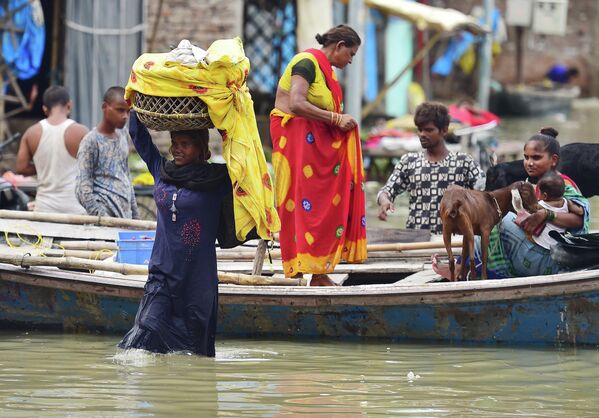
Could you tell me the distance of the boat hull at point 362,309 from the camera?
6984mm

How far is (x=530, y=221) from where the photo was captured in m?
7.04

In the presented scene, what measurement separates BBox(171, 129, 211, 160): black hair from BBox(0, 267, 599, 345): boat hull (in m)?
1.29

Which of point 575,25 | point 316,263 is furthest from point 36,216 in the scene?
point 575,25

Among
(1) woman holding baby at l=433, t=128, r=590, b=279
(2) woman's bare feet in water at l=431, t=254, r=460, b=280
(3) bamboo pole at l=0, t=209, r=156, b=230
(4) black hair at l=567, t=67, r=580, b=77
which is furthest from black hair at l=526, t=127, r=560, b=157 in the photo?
(4) black hair at l=567, t=67, r=580, b=77

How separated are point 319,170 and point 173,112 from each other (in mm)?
1783

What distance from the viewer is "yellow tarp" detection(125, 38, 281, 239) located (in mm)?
5945

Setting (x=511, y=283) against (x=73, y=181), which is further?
(x=73, y=181)

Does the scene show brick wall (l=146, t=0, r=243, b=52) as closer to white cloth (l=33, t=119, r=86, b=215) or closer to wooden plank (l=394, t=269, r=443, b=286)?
white cloth (l=33, t=119, r=86, b=215)

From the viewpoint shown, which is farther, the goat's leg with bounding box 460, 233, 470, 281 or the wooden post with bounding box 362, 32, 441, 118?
the wooden post with bounding box 362, 32, 441, 118

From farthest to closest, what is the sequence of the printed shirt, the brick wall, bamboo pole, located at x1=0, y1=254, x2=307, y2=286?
1. the brick wall
2. the printed shirt
3. bamboo pole, located at x1=0, y1=254, x2=307, y2=286

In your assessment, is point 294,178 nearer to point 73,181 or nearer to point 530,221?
point 530,221

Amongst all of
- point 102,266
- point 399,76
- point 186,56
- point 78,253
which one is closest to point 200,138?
point 186,56

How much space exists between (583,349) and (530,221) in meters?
0.73

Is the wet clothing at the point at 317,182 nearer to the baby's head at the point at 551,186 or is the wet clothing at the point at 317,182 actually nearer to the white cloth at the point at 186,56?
the baby's head at the point at 551,186
